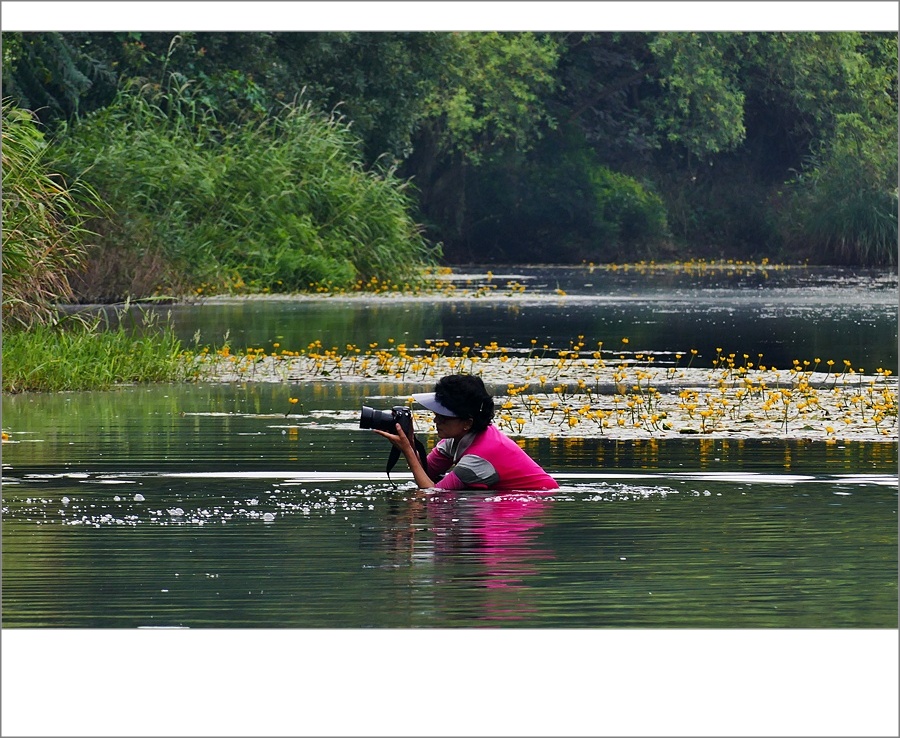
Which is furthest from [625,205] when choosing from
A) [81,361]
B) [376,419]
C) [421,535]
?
[421,535]

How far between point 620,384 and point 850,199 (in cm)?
3412

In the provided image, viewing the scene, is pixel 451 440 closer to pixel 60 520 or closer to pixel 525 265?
pixel 60 520

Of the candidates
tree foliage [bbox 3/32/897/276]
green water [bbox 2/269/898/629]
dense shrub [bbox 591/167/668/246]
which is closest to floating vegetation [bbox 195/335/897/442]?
green water [bbox 2/269/898/629]

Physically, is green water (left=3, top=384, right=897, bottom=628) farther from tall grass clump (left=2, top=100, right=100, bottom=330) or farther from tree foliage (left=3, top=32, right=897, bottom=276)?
tree foliage (left=3, top=32, right=897, bottom=276)

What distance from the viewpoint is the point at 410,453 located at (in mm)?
11430

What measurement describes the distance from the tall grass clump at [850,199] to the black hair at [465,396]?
39344mm

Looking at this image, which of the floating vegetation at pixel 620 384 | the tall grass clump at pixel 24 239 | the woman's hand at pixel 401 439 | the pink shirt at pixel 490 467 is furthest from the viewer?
the tall grass clump at pixel 24 239

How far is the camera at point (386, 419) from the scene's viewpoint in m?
11.2

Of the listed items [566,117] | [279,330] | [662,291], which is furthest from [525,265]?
[279,330]

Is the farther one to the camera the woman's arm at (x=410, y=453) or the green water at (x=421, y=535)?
the woman's arm at (x=410, y=453)

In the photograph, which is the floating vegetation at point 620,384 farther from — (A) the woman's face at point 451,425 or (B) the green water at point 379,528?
(A) the woman's face at point 451,425

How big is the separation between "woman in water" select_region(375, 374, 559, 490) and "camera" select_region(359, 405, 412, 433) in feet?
0.14

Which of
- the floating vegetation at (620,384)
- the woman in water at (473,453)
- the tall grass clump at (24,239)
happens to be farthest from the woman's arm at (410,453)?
the tall grass clump at (24,239)

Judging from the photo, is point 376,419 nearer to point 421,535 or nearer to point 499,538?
point 421,535
